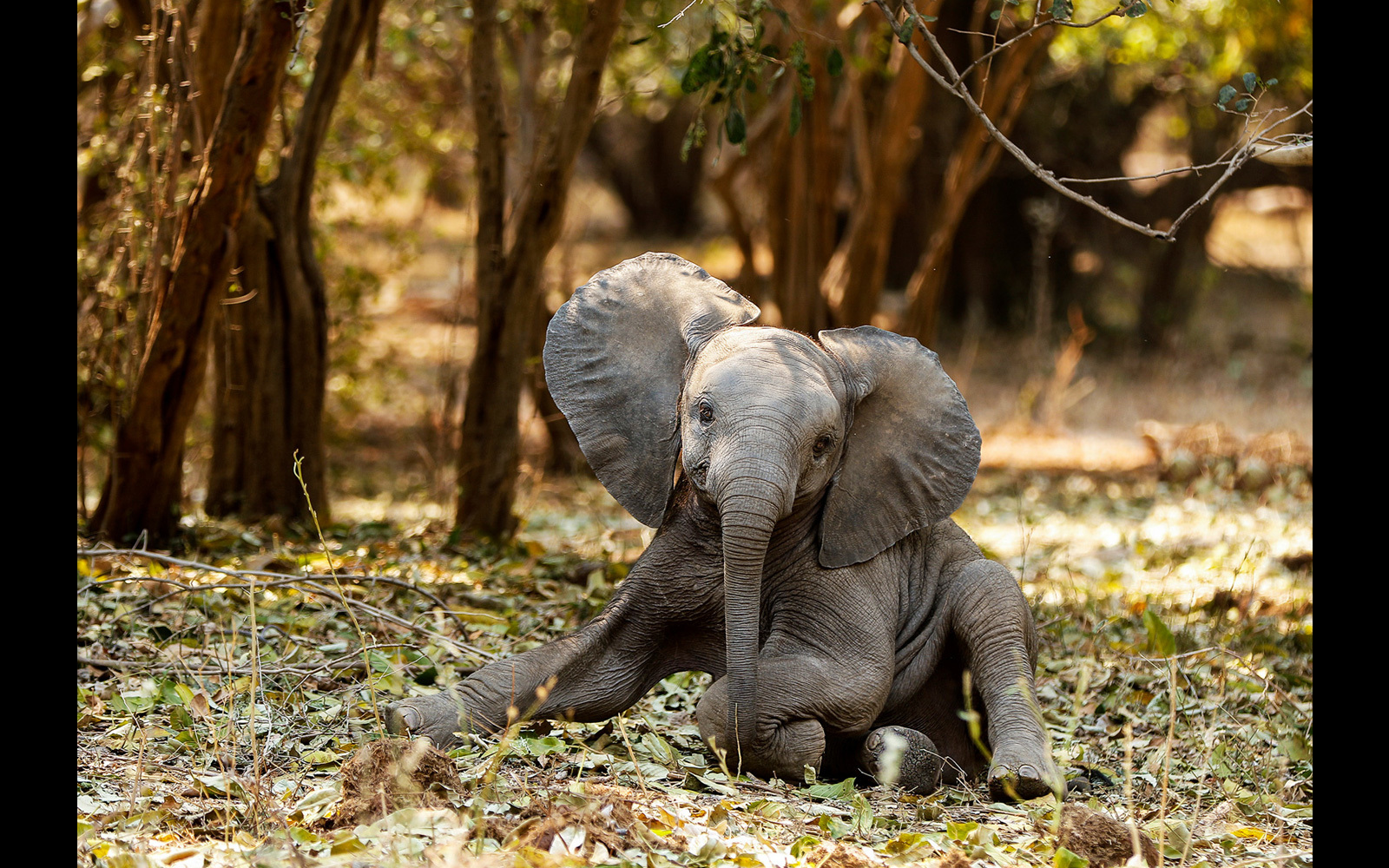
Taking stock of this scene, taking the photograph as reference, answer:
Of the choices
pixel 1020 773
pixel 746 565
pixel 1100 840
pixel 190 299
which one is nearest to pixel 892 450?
pixel 746 565

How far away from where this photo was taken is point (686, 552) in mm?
4266

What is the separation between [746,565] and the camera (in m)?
3.71

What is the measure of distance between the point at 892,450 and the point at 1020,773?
41.9 inches

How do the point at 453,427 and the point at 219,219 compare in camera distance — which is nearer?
the point at 219,219

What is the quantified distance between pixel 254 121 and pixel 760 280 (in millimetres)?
6916

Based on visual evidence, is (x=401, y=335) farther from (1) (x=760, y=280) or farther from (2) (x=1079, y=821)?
(2) (x=1079, y=821)

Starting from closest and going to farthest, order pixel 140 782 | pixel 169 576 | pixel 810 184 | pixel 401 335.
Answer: pixel 140 782, pixel 169 576, pixel 810 184, pixel 401 335

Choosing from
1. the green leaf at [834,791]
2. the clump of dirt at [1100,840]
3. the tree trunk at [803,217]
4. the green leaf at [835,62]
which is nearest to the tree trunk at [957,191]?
the tree trunk at [803,217]

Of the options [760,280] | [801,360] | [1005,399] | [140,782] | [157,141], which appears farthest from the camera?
[1005,399]

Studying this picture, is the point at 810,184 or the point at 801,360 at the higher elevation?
the point at 810,184

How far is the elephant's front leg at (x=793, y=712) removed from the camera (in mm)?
3977

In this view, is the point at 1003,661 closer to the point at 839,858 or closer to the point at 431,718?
the point at 839,858

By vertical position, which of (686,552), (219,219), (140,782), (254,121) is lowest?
(140,782)

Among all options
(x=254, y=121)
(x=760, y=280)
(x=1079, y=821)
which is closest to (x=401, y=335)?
(x=760, y=280)
